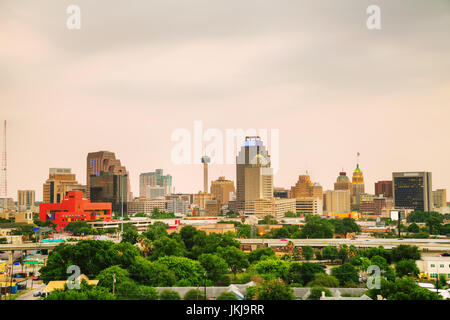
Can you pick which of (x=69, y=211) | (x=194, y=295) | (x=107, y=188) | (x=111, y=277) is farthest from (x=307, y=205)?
(x=194, y=295)

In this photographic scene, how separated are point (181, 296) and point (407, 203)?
26813 millimetres

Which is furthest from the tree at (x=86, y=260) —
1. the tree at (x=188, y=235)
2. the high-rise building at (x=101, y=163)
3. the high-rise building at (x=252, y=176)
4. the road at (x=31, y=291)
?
the high-rise building at (x=101, y=163)

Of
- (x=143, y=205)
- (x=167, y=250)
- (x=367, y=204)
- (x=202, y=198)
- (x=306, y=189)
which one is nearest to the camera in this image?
(x=167, y=250)

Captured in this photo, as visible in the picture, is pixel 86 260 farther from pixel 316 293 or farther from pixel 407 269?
pixel 407 269

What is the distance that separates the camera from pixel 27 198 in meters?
40.2

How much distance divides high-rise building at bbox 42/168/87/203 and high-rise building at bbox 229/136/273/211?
11.4 meters

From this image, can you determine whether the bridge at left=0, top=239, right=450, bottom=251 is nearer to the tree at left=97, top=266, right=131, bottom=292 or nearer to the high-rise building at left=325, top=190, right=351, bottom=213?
the tree at left=97, top=266, right=131, bottom=292

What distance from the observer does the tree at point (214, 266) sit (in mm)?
8125

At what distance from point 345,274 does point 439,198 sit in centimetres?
2908

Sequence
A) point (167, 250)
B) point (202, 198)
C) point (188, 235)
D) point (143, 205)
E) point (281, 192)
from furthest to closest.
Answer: point (281, 192)
point (202, 198)
point (143, 205)
point (188, 235)
point (167, 250)

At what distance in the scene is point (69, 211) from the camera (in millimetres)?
21391

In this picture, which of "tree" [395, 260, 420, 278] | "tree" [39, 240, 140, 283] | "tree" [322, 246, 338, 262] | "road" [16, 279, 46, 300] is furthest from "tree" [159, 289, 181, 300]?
"tree" [322, 246, 338, 262]

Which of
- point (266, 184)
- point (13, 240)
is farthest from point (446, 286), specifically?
point (266, 184)
